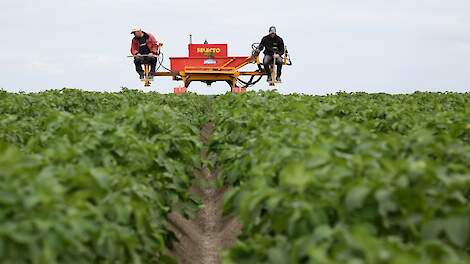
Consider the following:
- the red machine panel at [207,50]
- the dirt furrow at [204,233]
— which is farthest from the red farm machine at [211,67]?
the dirt furrow at [204,233]

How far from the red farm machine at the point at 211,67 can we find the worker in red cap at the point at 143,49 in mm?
241

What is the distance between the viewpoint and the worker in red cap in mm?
27641

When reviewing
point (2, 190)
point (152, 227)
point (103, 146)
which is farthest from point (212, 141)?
point (2, 190)

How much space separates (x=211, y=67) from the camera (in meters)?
28.8

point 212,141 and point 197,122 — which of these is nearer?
point 212,141

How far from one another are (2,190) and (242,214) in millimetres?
1455

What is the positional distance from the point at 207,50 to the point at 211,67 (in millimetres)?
1012

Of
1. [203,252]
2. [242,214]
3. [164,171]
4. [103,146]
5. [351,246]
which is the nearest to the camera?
[351,246]

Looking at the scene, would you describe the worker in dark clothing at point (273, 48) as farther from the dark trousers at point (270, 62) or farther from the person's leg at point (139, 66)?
the person's leg at point (139, 66)

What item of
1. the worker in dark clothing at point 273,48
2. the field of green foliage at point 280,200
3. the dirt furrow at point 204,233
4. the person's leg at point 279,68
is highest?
the worker in dark clothing at point 273,48

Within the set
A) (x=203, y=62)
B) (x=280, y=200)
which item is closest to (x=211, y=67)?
(x=203, y=62)

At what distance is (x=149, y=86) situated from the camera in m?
27.8

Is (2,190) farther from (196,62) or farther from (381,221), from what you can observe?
(196,62)

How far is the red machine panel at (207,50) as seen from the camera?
29359mm
